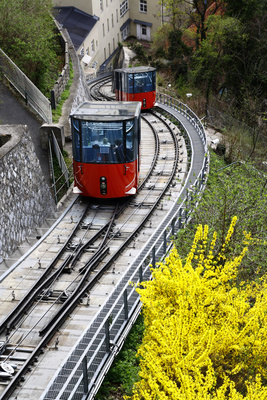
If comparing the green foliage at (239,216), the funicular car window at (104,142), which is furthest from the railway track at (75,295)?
the funicular car window at (104,142)

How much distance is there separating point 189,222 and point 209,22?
94.4 feet

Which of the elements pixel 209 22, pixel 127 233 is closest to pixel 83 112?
pixel 127 233

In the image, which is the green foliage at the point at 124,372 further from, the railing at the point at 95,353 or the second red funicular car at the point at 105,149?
the second red funicular car at the point at 105,149

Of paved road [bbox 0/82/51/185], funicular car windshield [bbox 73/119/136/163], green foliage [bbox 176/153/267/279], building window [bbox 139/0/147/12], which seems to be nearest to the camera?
green foliage [bbox 176/153/267/279]

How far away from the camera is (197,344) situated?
7.03 meters

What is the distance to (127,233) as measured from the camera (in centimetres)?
1443

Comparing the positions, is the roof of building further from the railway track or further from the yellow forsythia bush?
the yellow forsythia bush

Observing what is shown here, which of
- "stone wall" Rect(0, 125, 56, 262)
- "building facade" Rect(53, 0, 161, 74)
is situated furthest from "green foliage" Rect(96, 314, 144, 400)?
"building facade" Rect(53, 0, 161, 74)

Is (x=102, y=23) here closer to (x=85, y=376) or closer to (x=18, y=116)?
(x=18, y=116)

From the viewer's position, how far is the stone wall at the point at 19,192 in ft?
44.0

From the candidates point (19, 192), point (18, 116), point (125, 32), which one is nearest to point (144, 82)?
point (18, 116)

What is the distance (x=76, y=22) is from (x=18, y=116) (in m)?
30.7

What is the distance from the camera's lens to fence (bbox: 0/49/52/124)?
21.7m

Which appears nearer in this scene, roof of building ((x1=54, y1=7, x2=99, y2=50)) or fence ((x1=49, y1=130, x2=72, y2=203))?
fence ((x1=49, y1=130, x2=72, y2=203))
